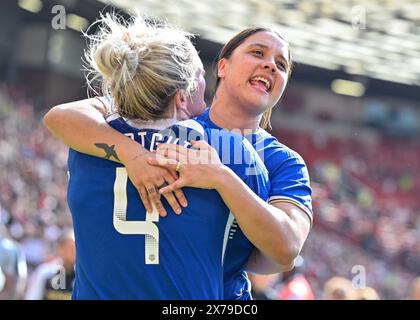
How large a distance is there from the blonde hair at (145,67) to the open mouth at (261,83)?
298mm

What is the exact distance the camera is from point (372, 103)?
25.6 metres

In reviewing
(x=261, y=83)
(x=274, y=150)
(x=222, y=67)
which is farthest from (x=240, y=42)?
(x=274, y=150)

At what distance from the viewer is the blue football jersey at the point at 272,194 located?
2.28 m

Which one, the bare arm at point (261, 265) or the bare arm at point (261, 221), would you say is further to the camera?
the bare arm at point (261, 265)

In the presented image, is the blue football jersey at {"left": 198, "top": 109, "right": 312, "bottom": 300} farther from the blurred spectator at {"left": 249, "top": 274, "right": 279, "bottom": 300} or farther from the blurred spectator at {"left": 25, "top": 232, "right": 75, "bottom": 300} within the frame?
the blurred spectator at {"left": 249, "top": 274, "right": 279, "bottom": 300}

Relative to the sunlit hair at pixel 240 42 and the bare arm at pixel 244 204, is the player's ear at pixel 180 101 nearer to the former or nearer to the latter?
the bare arm at pixel 244 204

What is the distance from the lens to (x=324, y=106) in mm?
26125

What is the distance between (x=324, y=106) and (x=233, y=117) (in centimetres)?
2384

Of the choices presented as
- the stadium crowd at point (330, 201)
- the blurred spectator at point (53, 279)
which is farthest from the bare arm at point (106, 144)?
the stadium crowd at point (330, 201)

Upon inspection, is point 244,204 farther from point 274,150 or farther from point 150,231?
point 274,150

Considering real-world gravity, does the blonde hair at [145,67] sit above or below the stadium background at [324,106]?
below

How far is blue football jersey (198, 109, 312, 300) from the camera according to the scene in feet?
7.47
